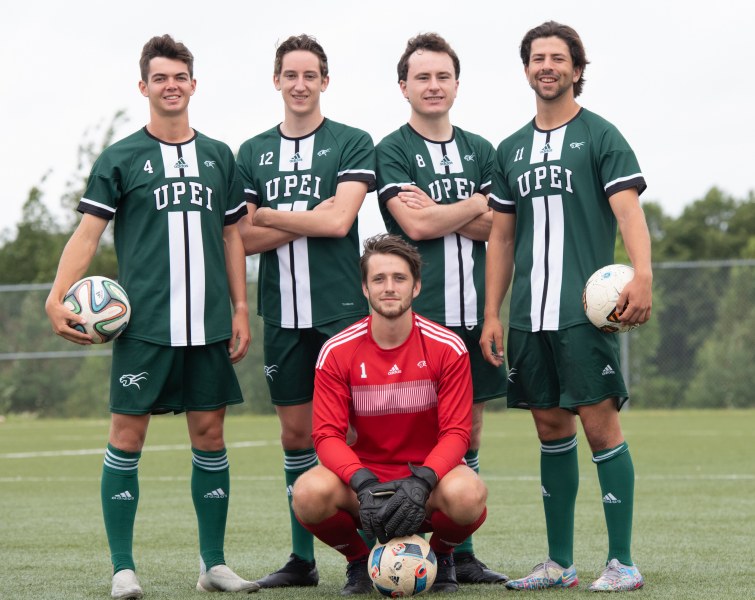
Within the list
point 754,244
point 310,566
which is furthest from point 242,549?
point 754,244

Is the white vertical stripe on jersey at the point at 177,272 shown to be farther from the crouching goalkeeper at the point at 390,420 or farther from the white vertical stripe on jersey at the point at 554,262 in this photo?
the white vertical stripe on jersey at the point at 554,262

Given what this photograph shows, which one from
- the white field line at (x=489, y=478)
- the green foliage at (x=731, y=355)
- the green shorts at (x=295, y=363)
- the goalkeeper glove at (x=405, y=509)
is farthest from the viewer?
the green foliage at (x=731, y=355)

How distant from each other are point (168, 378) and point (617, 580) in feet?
7.00

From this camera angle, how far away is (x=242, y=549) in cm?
649

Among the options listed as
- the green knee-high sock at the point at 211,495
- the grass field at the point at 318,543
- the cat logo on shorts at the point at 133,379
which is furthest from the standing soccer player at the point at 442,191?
the cat logo on shorts at the point at 133,379

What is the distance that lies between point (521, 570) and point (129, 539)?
6.18 ft

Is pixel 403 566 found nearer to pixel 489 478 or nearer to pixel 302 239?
pixel 302 239

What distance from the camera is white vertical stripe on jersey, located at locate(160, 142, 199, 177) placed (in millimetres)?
5258

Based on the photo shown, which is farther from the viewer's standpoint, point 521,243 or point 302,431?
point 302,431

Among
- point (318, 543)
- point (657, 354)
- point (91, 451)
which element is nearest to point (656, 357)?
point (657, 354)

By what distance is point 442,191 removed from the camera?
5641 mm

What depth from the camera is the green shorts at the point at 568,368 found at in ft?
16.4

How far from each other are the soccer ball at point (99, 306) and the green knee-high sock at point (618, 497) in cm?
219

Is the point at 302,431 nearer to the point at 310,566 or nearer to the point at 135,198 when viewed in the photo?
the point at 310,566
